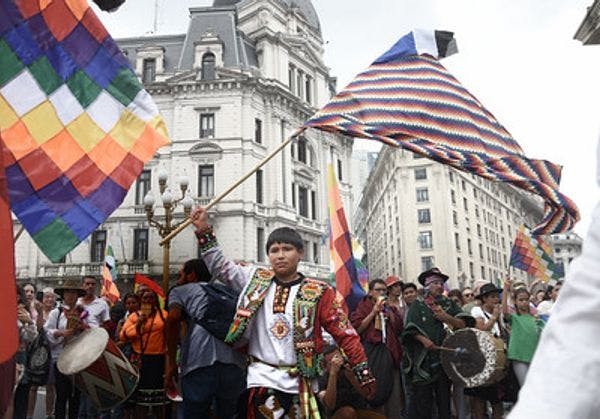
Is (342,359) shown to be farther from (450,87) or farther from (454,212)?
(454,212)

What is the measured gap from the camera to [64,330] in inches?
259

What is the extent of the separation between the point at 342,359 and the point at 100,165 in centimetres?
231

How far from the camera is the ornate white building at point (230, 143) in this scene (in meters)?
32.6

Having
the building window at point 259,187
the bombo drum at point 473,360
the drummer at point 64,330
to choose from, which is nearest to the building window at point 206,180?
the building window at point 259,187

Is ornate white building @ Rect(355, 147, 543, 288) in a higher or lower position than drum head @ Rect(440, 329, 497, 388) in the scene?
higher

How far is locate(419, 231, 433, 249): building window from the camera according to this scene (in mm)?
Answer: 55500

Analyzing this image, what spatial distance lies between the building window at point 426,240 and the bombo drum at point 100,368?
170ft

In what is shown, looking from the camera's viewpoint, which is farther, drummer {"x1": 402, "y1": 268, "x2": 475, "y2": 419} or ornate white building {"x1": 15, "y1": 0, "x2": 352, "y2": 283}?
ornate white building {"x1": 15, "y1": 0, "x2": 352, "y2": 283}

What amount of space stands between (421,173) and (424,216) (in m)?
4.81

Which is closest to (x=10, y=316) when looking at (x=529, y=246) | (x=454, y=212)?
(x=529, y=246)

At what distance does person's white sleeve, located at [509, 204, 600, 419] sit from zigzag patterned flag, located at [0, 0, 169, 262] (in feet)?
10.8

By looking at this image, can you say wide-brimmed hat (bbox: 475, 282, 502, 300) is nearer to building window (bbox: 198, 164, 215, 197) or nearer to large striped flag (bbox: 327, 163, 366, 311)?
large striped flag (bbox: 327, 163, 366, 311)

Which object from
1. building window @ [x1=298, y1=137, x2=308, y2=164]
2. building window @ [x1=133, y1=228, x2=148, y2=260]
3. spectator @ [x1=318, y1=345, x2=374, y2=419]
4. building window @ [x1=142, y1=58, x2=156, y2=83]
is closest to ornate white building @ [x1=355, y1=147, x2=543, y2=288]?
building window @ [x1=298, y1=137, x2=308, y2=164]

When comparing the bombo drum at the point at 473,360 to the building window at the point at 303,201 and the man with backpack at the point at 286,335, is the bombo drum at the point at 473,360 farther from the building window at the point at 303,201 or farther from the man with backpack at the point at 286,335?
the building window at the point at 303,201
